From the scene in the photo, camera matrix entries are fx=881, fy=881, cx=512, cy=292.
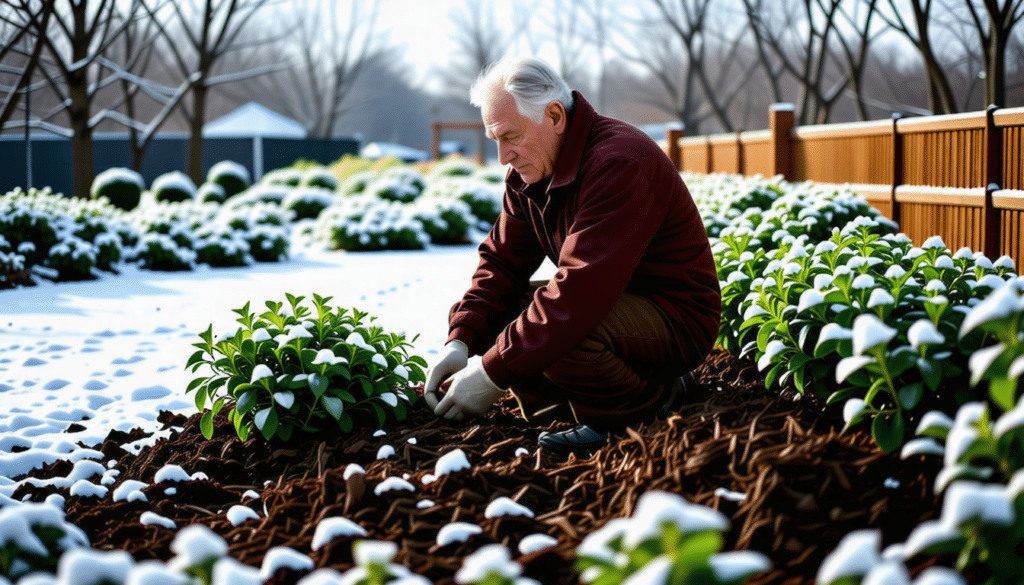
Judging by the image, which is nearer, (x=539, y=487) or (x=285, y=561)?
(x=285, y=561)

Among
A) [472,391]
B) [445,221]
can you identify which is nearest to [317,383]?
[472,391]

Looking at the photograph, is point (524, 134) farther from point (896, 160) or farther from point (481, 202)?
point (481, 202)

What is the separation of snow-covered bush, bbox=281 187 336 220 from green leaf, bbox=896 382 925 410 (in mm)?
14746

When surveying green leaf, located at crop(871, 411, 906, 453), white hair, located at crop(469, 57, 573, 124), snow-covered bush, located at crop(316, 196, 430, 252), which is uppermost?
white hair, located at crop(469, 57, 573, 124)

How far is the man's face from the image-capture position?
2832 millimetres

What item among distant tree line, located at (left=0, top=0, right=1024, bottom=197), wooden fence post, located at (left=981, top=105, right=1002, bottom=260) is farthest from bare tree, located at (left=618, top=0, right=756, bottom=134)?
wooden fence post, located at (left=981, top=105, right=1002, bottom=260)

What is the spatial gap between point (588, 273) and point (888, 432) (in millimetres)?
936

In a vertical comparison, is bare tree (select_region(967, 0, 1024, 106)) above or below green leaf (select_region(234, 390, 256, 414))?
above

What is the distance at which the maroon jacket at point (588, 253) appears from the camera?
2631 millimetres

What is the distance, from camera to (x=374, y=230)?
11.8 m

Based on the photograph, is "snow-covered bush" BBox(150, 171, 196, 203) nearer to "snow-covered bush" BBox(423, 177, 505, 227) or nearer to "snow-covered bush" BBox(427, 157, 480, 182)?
"snow-covered bush" BBox(427, 157, 480, 182)

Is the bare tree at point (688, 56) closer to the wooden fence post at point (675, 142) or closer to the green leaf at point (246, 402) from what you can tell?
the wooden fence post at point (675, 142)

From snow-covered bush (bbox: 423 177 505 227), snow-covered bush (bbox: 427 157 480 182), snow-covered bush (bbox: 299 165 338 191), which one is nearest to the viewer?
snow-covered bush (bbox: 423 177 505 227)

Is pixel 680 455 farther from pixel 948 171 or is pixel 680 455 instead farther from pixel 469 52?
pixel 469 52
